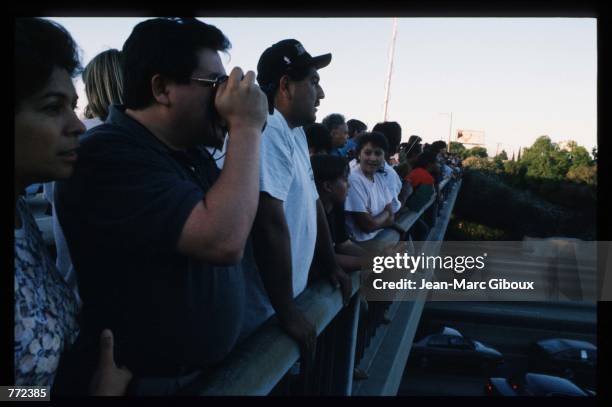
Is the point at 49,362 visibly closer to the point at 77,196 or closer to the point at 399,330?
the point at 77,196

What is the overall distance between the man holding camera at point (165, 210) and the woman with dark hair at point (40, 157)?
0.21 feet

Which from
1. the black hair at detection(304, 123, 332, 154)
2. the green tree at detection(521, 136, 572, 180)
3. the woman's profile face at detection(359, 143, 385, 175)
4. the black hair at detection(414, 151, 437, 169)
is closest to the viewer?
the black hair at detection(304, 123, 332, 154)

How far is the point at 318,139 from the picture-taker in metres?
3.35

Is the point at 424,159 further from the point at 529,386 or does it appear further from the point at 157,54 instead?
the point at 529,386

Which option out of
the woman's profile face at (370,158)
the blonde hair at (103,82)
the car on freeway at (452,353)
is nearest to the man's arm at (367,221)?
the woman's profile face at (370,158)

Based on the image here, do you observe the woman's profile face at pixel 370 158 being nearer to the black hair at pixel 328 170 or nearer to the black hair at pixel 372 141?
the black hair at pixel 372 141

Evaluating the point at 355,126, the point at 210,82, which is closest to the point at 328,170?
the point at 210,82

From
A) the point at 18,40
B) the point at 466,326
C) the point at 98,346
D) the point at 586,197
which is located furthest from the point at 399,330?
the point at 586,197

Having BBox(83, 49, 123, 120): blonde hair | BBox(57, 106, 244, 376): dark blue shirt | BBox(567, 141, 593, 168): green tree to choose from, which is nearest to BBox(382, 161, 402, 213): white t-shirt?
BBox(83, 49, 123, 120): blonde hair

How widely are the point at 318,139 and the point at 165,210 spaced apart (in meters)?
2.32

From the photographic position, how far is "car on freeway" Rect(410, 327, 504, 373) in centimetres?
1420

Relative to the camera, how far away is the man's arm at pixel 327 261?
1.90 meters

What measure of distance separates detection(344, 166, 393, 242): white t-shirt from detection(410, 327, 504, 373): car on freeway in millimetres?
11059

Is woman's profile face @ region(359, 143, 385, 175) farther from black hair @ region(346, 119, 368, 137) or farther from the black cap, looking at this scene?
black hair @ region(346, 119, 368, 137)
